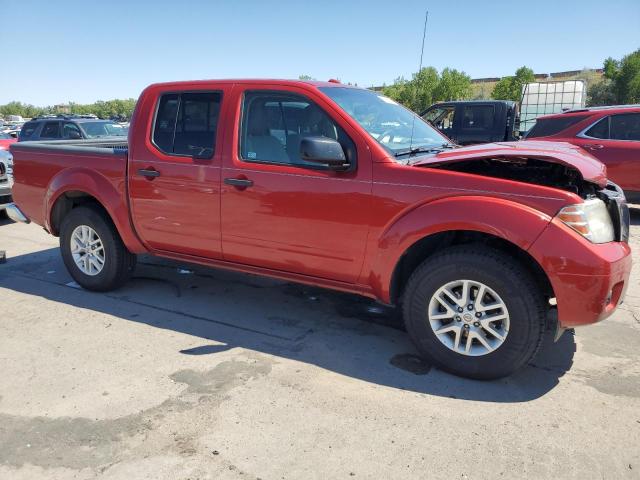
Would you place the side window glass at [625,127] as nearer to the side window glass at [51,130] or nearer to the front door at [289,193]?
the front door at [289,193]

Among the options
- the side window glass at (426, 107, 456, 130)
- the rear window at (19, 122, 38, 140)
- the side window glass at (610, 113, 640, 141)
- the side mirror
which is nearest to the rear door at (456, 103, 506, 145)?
the side window glass at (426, 107, 456, 130)

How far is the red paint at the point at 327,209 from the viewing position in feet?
9.80

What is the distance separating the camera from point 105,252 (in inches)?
190

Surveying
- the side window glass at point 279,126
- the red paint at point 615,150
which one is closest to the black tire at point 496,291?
the side window glass at point 279,126

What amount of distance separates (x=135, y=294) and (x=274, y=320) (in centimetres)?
153

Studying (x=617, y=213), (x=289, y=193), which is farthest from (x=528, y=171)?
(x=289, y=193)

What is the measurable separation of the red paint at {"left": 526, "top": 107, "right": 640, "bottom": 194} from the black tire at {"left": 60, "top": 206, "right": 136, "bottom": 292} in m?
6.11

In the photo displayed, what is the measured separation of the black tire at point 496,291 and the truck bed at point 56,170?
2.75 metres

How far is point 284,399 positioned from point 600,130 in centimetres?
742

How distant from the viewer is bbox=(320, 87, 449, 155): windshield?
371 centimetres

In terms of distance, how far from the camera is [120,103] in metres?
108

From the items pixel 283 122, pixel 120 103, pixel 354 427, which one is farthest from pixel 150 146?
pixel 120 103

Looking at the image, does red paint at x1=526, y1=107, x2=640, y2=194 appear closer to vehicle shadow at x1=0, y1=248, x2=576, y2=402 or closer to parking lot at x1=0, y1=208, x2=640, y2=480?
parking lot at x1=0, y1=208, x2=640, y2=480

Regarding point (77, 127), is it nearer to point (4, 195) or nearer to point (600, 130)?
point (4, 195)
